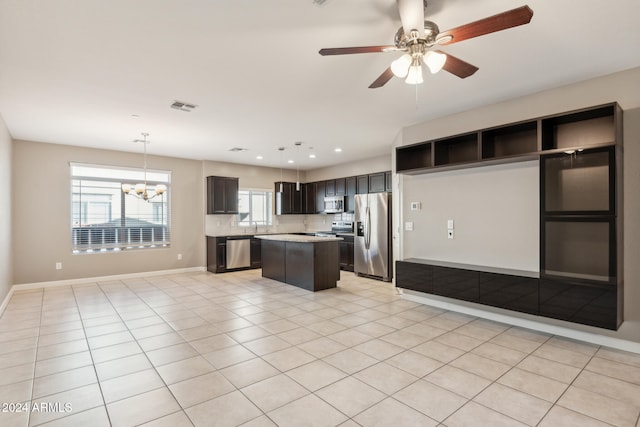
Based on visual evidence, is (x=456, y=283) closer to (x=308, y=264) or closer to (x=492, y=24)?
(x=308, y=264)

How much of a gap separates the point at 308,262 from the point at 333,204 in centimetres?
296

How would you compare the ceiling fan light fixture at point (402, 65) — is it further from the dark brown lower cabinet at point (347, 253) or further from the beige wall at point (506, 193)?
the dark brown lower cabinet at point (347, 253)

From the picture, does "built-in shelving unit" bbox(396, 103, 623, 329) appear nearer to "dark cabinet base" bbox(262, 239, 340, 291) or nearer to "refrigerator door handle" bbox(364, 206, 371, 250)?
"dark cabinet base" bbox(262, 239, 340, 291)

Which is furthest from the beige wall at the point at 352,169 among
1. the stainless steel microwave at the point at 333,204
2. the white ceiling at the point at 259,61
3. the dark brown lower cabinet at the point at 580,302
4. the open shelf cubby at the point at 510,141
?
the dark brown lower cabinet at the point at 580,302

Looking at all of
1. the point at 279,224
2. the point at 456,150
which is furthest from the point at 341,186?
the point at 456,150

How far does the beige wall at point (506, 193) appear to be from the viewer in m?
3.05

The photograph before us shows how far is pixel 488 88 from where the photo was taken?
351 cm

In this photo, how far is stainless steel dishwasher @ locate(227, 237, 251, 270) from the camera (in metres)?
7.48

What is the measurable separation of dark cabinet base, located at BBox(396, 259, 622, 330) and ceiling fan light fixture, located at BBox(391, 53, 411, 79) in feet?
8.74

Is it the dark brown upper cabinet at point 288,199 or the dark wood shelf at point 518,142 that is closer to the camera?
the dark wood shelf at point 518,142

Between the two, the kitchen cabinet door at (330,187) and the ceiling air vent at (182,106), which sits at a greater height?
the ceiling air vent at (182,106)

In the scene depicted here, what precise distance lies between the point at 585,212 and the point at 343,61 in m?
2.79

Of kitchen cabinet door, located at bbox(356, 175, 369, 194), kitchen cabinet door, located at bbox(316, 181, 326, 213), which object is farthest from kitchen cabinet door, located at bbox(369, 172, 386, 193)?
kitchen cabinet door, located at bbox(316, 181, 326, 213)

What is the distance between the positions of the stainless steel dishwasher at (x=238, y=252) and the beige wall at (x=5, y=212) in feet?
12.1
